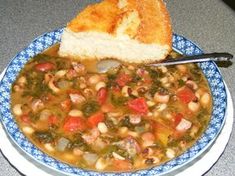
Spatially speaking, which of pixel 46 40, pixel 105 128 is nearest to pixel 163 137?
pixel 105 128

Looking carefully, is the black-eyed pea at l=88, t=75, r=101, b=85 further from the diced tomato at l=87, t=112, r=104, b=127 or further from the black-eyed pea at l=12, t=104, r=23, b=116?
the black-eyed pea at l=12, t=104, r=23, b=116

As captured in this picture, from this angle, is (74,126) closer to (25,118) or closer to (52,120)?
(52,120)

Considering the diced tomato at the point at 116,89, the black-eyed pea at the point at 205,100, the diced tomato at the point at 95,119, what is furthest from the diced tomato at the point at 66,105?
the black-eyed pea at the point at 205,100

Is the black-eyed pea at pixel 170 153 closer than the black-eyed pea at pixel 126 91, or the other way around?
the black-eyed pea at pixel 170 153

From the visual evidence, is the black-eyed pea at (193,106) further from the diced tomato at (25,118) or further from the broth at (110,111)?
the diced tomato at (25,118)

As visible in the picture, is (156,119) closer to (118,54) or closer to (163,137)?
(163,137)

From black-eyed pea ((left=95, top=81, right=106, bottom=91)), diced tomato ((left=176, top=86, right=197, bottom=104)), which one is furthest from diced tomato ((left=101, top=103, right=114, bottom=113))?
diced tomato ((left=176, top=86, right=197, bottom=104))
